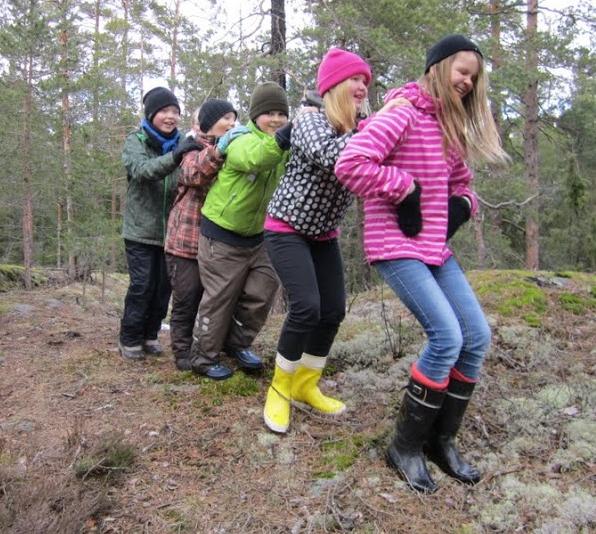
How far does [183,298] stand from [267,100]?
1666mm

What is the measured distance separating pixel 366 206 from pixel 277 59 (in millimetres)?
4804

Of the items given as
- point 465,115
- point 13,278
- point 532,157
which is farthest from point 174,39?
point 465,115

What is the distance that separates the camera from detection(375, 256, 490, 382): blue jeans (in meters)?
2.62

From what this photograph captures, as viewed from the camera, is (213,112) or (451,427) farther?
(213,112)

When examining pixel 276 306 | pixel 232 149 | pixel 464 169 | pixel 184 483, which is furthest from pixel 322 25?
pixel 184 483

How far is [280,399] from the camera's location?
3350 mm

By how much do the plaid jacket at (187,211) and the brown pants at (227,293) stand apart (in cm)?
20

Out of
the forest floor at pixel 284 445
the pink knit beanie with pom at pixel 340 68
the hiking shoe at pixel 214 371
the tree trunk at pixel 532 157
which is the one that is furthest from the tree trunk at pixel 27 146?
the tree trunk at pixel 532 157

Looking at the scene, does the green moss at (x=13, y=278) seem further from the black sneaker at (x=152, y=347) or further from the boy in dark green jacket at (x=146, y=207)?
the boy in dark green jacket at (x=146, y=207)

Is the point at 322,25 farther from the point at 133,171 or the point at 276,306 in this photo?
the point at 133,171

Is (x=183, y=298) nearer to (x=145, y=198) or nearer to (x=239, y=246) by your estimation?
(x=239, y=246)

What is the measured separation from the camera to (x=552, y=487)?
2.67 m

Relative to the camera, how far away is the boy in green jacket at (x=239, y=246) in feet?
11.7

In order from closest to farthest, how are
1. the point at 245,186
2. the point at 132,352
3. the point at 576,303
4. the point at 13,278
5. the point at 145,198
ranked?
the point at 245,186 < the point at 145,198 < the point at 132,352 < the point at 576,303 < the point at 13,278
